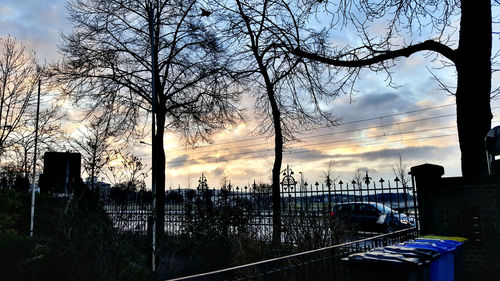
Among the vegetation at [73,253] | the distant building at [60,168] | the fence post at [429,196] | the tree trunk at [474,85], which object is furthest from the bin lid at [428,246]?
the distant building at [60,168]

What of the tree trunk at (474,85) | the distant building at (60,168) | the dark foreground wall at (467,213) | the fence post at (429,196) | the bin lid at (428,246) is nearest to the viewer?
the bin lid at (428,246)

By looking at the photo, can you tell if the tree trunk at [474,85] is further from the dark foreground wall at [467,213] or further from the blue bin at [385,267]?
the blue bin at [385,267]

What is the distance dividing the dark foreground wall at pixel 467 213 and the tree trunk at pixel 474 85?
609mm

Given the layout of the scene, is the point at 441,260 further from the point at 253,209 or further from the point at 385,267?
the point at 253,209

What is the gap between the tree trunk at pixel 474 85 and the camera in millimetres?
8594

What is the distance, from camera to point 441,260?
5297 millimetres

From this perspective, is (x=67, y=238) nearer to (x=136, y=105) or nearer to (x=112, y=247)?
(x=112, y=247)

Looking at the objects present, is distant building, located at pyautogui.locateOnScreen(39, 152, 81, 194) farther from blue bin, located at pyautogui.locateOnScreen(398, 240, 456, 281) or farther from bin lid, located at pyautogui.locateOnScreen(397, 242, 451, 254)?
blue bin, located at pyautogui.locateOnScreen(398, 240, 456, 281)

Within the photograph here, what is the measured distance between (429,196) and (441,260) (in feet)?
11.5

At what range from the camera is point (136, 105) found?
1684 cm

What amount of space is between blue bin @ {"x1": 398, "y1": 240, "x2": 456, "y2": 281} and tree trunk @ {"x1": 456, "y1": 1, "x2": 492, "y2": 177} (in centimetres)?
337

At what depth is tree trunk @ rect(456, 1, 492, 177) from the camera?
8.59m

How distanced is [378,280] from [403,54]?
26.1 feet

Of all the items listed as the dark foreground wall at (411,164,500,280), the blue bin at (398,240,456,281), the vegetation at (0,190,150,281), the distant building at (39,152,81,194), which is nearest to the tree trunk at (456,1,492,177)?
the dark foreground wall at (411,164,500,280)
